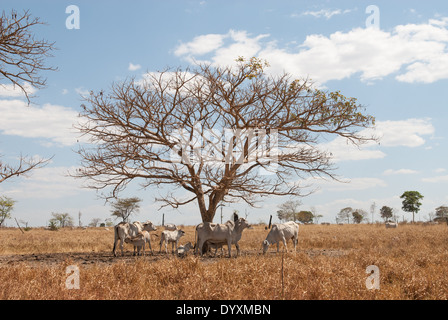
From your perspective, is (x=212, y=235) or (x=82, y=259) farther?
(x=212, y=235)

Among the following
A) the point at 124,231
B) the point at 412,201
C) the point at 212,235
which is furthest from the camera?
the point at 412,201

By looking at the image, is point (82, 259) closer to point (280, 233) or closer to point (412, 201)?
point (280, 233)

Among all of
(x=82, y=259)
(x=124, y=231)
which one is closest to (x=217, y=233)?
(x=124, y=231)

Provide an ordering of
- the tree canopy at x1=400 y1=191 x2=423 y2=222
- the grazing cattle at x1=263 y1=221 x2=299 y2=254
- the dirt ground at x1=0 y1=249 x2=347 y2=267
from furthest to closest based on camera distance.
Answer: the tree canopy at x1=400 y1=191 x2=423 y2=222 < the grazing cattle at x1=263 y1=221 x2=299 y2=254 < the dirt ground at x1=0 y1=249 x2=347 y2=267

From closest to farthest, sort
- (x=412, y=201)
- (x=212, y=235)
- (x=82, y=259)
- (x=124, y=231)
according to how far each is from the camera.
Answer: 1. (x=82, y=259)
2. (x=212, y=235)
3. (x=124, y=231)
4. (x=412, y=201)

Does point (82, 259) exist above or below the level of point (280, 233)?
below

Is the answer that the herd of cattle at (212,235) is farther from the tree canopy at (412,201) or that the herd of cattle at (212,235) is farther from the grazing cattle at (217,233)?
the tree canopy at (412,201)

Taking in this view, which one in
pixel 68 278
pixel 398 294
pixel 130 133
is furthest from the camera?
pixel 130 133

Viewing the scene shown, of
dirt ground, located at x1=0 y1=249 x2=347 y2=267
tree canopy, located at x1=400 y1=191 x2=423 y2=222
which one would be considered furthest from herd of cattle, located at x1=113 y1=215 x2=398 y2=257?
tree canopy, located at x1=400 y1=191 x2=423 y2=222

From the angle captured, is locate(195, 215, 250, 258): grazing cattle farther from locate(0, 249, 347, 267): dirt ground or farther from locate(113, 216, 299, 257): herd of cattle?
locate(0, 249, 347, 267): dirt ground
